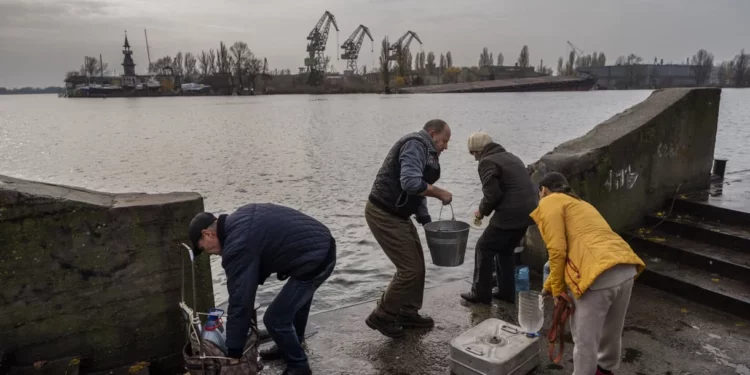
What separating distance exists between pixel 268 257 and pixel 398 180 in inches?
58.8

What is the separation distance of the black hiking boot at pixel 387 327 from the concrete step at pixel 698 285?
305 cm

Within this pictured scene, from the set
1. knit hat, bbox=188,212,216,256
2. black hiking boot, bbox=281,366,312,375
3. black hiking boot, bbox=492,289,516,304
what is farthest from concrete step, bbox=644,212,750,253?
knit hat, bbox=188,212,216,256

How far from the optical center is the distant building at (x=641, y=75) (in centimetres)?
17150

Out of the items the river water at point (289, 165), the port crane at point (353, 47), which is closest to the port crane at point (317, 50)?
the port crane at point (353, 47)

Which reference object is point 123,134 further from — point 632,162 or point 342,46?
point 342,46

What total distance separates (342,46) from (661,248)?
168 m

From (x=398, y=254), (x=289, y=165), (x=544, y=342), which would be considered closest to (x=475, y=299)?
(x=544, y=342)

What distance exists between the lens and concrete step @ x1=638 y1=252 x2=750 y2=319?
4867 mm

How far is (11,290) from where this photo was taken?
3.72 meters

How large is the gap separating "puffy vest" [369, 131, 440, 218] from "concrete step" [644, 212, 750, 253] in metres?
3.80

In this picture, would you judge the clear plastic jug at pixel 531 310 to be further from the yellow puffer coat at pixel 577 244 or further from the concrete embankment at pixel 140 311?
the yellow puffer coat at pixel 577 244

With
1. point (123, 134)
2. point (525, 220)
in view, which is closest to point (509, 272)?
point (525, 220)

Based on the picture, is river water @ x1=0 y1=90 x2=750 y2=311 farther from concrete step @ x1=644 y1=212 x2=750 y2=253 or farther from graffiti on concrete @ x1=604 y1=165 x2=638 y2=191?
concrete step @ x1=644 y1=212 x2=750 y2=253

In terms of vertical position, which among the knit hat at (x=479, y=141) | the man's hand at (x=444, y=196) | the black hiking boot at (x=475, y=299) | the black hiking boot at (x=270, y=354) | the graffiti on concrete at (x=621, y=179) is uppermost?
the knit hat at (x=479, y=141)
